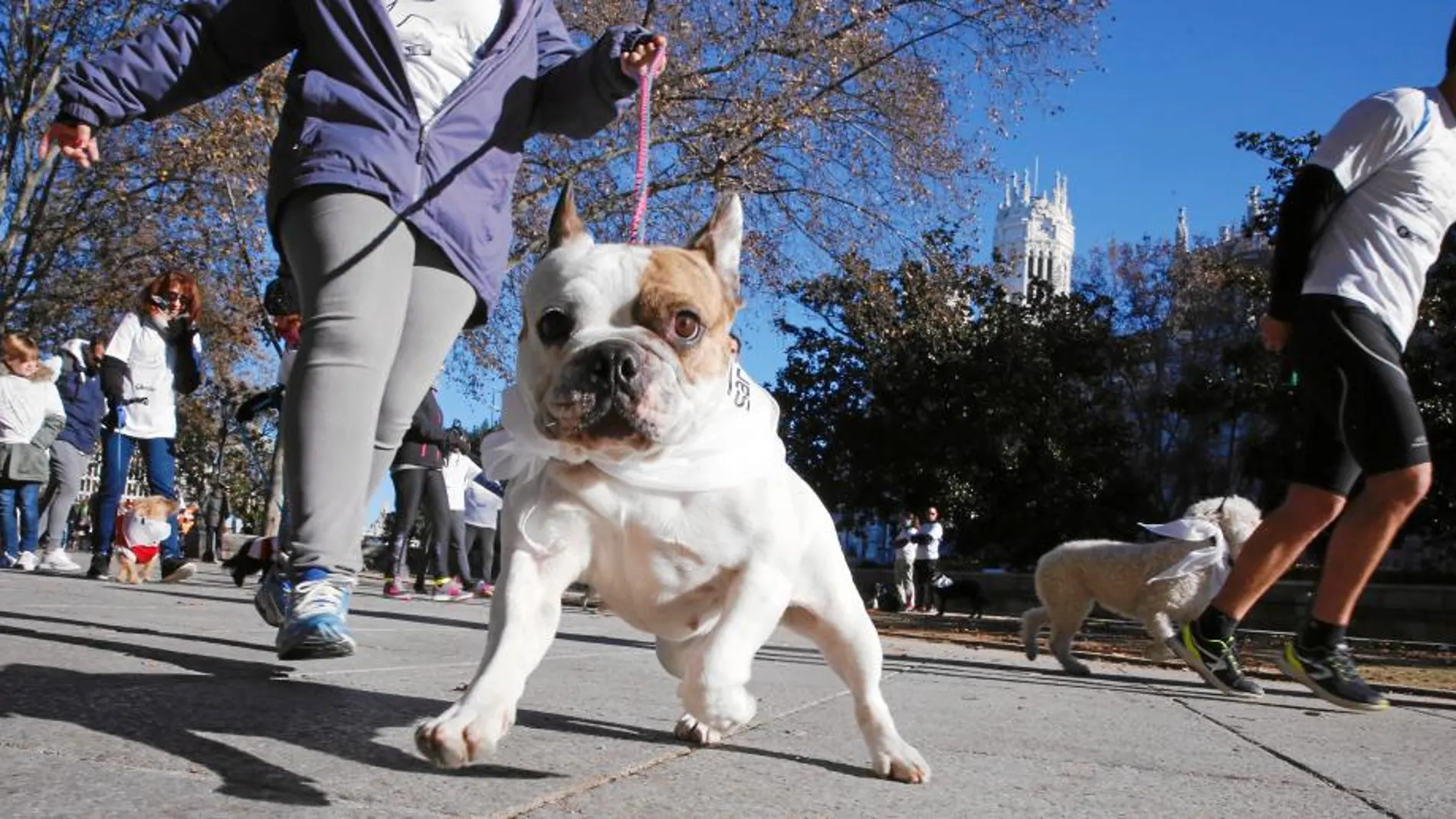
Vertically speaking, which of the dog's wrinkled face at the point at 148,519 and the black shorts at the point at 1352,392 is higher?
the black shorts at the point at 1352,392

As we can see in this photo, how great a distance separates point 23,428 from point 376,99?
7775 mm

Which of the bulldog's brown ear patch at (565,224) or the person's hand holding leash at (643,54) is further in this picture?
the person's hand holding leash at (643,54)

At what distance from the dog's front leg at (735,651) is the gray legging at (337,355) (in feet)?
4.26

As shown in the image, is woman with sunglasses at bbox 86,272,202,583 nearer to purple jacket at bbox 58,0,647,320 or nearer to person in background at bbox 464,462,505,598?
person in background at bbox 464,462,505,598

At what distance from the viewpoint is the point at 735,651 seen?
81.4 inches

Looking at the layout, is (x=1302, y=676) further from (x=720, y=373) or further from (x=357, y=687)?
(x=357, y=687)

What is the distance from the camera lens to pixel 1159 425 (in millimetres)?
39469

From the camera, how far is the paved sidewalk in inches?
68.2

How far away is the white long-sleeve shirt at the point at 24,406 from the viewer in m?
9.14

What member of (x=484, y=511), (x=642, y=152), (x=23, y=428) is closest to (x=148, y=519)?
(x=23, y=428)

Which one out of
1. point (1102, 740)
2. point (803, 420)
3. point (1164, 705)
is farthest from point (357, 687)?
point (803, 420)

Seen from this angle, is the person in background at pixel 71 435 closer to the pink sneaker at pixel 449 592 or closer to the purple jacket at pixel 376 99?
the pink sneaker at pixel 449 592

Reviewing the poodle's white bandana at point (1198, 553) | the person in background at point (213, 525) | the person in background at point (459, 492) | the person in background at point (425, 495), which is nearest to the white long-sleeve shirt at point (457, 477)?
the person in background at point (459, 492)

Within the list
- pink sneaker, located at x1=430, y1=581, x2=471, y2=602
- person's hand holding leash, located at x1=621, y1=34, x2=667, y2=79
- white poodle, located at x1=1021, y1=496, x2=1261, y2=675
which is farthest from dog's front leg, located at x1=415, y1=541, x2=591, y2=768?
pink sneaker, located at x1=430, y1=581, x2=471, y2=602
